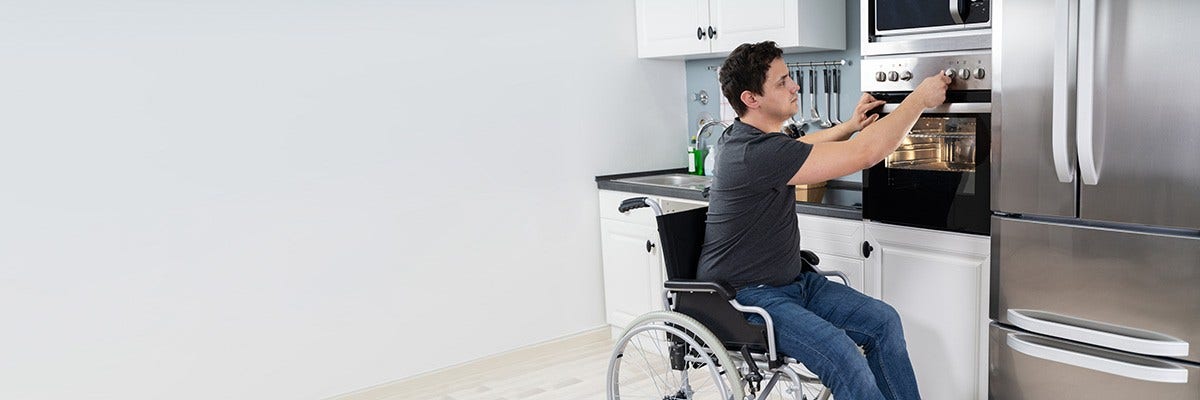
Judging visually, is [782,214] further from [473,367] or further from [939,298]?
[473,367]

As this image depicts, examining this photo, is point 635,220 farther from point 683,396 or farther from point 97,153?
point 97,153

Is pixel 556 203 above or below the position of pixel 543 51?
below

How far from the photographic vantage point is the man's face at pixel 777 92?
242 centimetres

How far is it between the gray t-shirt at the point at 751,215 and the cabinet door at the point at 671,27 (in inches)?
50.9

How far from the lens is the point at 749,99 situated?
2441 mm

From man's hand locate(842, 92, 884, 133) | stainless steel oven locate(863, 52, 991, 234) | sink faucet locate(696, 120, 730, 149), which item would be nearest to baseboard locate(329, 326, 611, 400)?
sink faucet locate(696, 120, 730, 149)

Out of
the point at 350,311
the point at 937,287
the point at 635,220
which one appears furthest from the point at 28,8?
the point at 937,287

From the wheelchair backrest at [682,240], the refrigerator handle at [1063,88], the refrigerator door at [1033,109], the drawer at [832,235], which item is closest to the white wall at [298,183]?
the drawer at [832,235]

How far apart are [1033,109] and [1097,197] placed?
25 cm

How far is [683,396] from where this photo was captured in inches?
101

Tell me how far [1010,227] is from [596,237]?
6.37 ft

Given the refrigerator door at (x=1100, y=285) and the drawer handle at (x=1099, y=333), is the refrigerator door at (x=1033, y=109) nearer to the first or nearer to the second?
the refrigerator door at (x=1100, y=285)

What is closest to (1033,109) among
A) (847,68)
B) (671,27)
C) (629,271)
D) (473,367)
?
(847,68)

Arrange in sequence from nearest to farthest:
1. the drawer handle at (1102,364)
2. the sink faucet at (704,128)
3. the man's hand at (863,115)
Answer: the drawer handle at (1102,364) < the man's hand at (863,115) < the sink faucet at (704,128)
